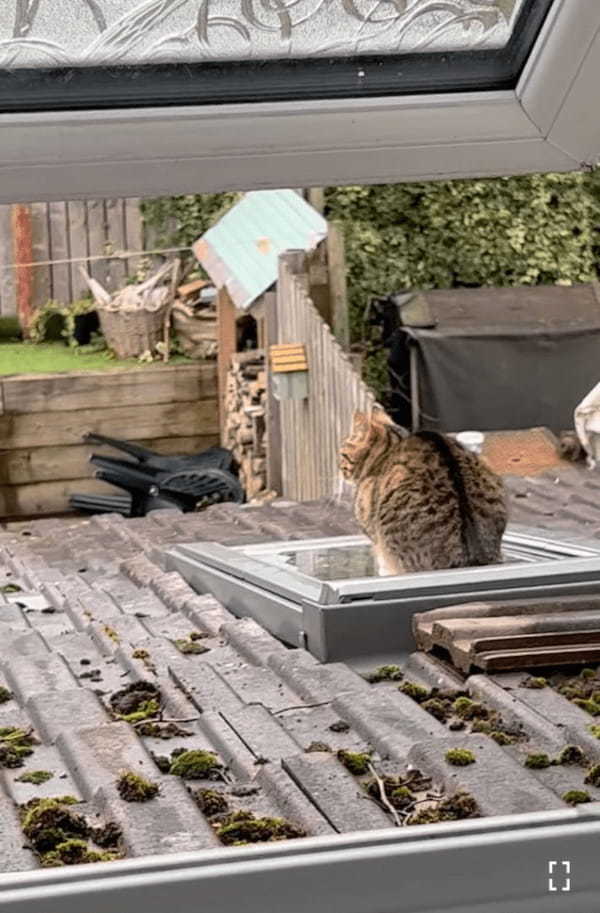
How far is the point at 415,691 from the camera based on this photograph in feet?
8.66

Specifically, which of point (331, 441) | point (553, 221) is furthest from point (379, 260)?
point (331, 441)

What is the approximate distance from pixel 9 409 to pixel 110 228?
2.52 meters

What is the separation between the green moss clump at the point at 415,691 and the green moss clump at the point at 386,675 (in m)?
0.08

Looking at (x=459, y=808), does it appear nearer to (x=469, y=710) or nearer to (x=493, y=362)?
(x=469, y=710)

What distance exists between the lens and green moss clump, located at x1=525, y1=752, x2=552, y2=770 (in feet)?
7.11

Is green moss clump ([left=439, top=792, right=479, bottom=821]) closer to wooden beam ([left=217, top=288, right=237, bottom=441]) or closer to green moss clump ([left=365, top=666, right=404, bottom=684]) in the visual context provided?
green moss clump ([left=365, top=666, right=404, bottom=684])

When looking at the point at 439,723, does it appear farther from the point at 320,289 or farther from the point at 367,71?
the point at 320,289

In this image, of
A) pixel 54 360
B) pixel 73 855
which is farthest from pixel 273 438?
pixel 73 855

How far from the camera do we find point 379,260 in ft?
34.0

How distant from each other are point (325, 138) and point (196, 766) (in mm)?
892

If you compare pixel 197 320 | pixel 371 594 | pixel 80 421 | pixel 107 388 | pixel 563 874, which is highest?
pixel 197 320

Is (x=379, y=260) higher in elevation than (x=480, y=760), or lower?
higher

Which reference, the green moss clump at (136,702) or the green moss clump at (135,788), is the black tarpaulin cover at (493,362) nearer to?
the green moss clump at (136,702)

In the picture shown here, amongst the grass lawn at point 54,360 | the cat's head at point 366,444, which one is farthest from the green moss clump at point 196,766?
the grass lawn at point 54,360
